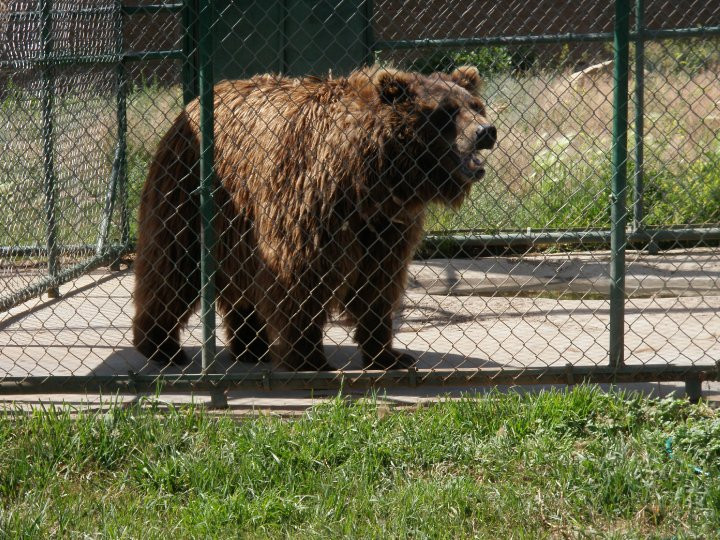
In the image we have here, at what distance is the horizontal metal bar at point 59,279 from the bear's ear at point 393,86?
106 inches

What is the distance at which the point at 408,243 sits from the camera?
17.0 ft

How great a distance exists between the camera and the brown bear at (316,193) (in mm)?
4945

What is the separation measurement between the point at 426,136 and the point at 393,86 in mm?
305

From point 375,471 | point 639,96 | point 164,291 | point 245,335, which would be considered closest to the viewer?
point 375,471

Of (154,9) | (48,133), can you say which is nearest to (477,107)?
(154,9)

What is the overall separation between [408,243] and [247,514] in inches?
75.8

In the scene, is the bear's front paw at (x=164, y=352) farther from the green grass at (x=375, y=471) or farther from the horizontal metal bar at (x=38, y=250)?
the horizontal metal bar at (x=38, y=250)

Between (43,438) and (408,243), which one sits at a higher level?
(408,243)

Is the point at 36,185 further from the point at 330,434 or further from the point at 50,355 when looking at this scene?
the point at 330,434

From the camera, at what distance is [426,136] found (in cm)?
502

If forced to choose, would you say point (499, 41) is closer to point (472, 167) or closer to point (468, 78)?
point (468, 78)

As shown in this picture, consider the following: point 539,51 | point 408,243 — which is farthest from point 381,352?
point 539,51

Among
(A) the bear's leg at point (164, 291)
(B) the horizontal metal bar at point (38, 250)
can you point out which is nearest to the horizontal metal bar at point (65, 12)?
(B) the horizontal metal bar at point (38, 250)

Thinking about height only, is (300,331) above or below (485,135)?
below
